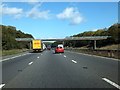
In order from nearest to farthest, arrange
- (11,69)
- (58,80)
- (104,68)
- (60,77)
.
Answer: (58,80)
(60,77)
(104,68)
(11,69)

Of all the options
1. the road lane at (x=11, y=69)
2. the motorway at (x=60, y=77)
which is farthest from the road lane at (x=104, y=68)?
the road lane at (x=11, y=69)

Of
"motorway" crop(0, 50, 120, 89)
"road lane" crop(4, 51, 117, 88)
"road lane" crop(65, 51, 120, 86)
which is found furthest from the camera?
"road lane" crop(65, 51, 120, 86)

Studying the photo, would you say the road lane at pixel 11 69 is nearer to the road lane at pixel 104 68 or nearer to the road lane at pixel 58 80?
the road lane at pixel 58 80

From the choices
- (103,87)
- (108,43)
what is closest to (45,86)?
(103,87)

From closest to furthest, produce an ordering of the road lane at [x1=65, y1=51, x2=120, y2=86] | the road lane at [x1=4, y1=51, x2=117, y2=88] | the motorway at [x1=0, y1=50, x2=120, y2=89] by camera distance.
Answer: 1. the road lane at [x1=4, y1=51, x2=117, y2=88]
2. the motorway at [x1=0, y1=50, x2=120, y2=89]
3. the road lane at [x1=65, y1=51, x2=120, y2=86]

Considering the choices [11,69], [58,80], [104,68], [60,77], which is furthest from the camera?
[11,69]

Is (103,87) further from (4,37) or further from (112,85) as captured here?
(4,37)

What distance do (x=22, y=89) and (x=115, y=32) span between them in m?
133

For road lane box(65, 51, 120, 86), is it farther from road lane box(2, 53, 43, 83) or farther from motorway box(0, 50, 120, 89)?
road lane box(2, 53, 43, 83)

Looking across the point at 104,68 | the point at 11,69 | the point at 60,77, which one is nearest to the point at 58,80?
the point at 60,77

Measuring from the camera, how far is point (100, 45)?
16062cm

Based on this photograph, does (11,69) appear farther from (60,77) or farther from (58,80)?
(58,80)

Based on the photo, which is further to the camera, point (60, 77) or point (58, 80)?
point (60, 77)

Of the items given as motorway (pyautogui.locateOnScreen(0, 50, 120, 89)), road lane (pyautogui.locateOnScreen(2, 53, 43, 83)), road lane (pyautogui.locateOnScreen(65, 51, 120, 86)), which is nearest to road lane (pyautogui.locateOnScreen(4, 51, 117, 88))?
motorway (pyautogui.locateOnScreen(0, 50, 120, 89))
